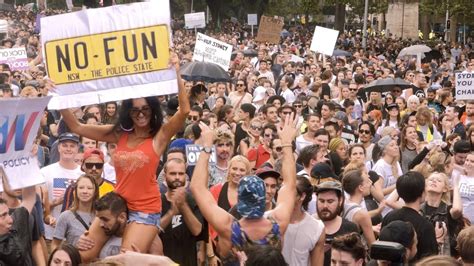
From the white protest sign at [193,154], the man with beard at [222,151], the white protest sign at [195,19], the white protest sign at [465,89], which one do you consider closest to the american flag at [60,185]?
the white protest sign at [193,154]

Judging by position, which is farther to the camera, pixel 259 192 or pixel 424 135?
pixel 424 135

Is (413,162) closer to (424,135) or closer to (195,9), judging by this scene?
(424,135)

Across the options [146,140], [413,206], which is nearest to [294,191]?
[146,140]

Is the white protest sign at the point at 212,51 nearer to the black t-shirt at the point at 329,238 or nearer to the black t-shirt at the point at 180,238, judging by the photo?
the black t-shirt at the point at 180,238

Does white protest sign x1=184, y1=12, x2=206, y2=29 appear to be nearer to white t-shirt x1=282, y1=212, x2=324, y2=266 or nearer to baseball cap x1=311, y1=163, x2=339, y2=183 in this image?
baseball cap x1=311, y1=163, x2=339, y2=183

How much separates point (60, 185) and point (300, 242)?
3369 mm

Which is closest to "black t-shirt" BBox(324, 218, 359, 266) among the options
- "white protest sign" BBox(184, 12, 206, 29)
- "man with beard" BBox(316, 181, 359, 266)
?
"man with beard" BBox(316, 181, 359, 266)

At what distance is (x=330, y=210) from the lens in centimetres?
757

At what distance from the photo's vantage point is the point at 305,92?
66.9ft

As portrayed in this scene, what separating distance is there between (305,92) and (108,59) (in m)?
12.7

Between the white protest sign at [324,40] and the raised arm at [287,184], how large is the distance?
1956cm

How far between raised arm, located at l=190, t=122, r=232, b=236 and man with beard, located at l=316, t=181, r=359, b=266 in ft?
3.53

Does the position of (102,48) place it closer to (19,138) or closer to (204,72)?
(19,138)

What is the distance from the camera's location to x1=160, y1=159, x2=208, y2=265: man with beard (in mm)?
7805
